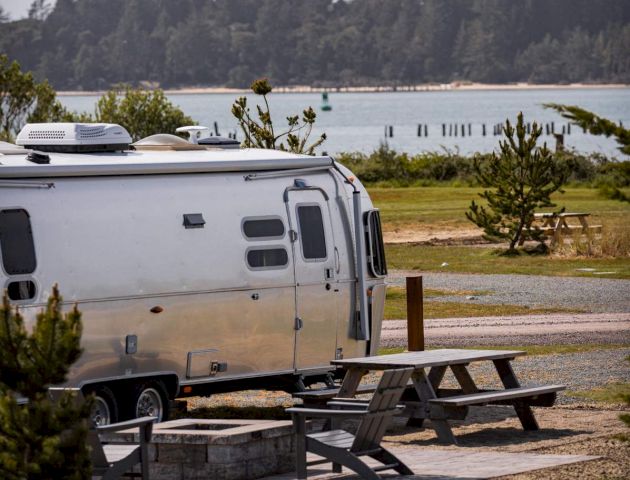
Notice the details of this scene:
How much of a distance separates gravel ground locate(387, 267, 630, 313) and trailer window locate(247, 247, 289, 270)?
1022cm

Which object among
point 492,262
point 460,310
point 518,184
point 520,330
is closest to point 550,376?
point 520,330

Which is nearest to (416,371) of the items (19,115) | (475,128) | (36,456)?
(36,456)

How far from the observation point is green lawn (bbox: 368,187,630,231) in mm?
39312

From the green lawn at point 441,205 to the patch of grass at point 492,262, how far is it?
4.69 m

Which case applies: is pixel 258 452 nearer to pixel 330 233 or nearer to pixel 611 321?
pixel 330 233

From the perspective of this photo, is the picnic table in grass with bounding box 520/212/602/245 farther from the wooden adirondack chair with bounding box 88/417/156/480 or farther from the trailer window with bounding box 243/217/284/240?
the wooden adirondack chair with bounding box 88/417/156/480

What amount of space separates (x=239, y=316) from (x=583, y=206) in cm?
3112

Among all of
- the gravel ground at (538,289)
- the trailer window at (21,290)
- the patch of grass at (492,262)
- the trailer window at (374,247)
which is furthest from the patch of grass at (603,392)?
the patch of grass at (492,262)

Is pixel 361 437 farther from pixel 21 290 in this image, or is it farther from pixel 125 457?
pixel 21 290

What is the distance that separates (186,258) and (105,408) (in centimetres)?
144

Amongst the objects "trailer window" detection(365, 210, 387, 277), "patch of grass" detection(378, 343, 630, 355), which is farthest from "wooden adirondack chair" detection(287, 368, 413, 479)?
"patch of grass" detection(378, 343, 630, 355)

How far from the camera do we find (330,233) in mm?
13641

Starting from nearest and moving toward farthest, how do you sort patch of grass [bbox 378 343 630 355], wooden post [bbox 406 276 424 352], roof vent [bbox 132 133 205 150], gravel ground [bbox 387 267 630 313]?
roof vent [bbox 132 133 205 150] → wooden post [bbox 406 276 424 352] → patch of grass [bbox 378 343 630 355] → gravel ground [bbox 387 267 630 313]

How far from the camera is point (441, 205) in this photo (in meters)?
45.4
